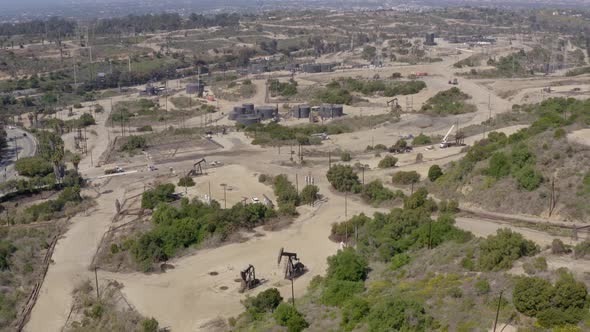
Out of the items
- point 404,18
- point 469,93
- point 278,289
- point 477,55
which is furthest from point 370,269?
point 404,18

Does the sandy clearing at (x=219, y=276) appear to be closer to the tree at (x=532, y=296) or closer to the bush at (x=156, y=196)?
the bush at (x=156, y=196)

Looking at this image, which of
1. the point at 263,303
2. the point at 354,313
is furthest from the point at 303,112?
the point at 354,313

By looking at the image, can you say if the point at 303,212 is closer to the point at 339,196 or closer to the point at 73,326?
the point at 339,196

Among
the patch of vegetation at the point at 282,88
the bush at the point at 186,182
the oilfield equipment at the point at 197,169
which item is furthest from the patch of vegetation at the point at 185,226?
the patch of vegetation at the point at 282,88

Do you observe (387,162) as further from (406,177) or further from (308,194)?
(308,194)

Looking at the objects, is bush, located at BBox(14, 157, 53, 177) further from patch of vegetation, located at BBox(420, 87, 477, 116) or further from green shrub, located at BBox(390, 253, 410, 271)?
patch of vegetation, located at BBox(420, 87, 477, 116)

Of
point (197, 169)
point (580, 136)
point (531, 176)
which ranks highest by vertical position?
point (580, 136)
